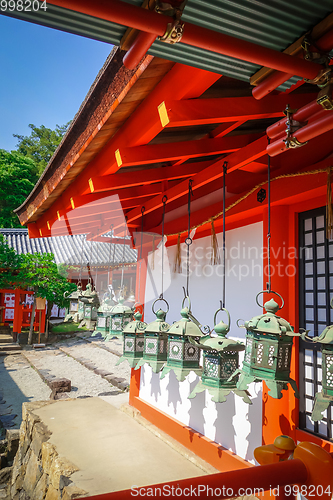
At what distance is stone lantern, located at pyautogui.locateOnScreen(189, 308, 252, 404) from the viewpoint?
248 cm

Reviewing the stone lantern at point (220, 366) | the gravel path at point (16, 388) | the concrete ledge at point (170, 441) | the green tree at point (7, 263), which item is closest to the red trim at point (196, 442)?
the concrete ledge at point (170, 441)

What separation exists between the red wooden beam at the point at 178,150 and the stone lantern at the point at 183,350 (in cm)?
133

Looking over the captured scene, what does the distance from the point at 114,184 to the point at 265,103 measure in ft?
5.34

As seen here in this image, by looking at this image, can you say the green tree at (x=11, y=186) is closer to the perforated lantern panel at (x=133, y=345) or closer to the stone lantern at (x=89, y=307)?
the stone lantern at (x=89, y=307)

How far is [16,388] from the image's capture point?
1073cm

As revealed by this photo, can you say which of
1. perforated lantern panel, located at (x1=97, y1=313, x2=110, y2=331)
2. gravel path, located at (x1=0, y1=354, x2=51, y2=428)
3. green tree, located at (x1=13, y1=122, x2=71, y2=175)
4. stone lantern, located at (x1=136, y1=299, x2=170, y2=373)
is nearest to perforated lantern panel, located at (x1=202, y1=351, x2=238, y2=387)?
stone lantern, located at (x1=136, y1=299, x2=170, y2=373)

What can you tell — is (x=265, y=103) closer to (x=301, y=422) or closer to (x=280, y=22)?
(x=280, y=22)

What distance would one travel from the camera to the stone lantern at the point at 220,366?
248 centimetres

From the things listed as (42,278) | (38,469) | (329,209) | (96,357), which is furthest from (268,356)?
(42,278)

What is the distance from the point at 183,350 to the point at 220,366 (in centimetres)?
48

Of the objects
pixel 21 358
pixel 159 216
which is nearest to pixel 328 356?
pixel 159 216

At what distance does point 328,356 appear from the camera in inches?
80.7

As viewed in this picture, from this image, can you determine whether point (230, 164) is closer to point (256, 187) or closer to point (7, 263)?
point (256, 187)

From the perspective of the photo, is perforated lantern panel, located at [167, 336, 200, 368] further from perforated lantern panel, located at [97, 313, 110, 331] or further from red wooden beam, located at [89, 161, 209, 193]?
perforated lantern panel, located at [97, 313, 110, 331]
